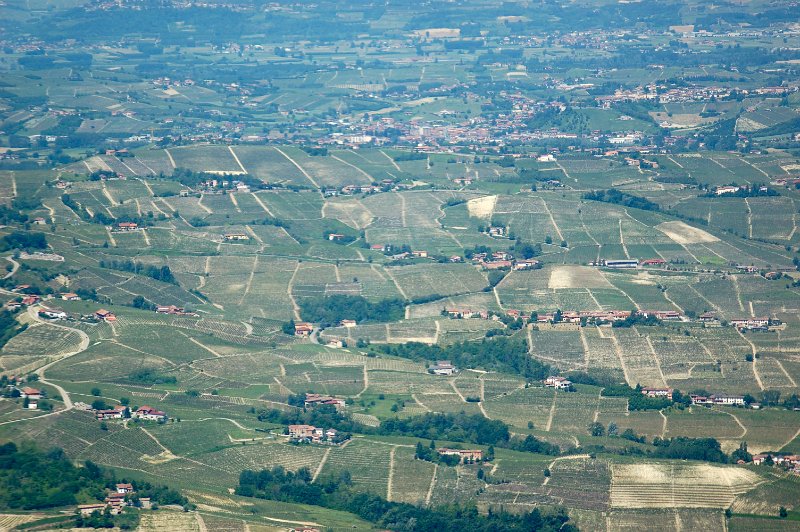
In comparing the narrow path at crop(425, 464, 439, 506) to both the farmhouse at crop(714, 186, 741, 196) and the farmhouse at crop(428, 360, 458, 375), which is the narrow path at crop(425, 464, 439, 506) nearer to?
the farmhouse at crop(428, 360, 458, 375)

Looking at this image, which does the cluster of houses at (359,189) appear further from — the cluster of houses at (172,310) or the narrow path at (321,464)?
the narrow path at (321,464)

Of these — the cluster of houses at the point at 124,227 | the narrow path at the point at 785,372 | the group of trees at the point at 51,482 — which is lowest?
the cluster of houses at the point at 124,227

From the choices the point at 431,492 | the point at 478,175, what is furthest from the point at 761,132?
the point at 431,492

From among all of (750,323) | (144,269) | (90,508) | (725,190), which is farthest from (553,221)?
(90,508)

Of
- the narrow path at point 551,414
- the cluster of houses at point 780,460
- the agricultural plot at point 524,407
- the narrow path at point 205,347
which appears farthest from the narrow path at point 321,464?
the cluster of houses at point 780,460

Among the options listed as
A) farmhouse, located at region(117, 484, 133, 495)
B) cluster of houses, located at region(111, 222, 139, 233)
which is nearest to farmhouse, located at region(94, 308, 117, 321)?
cluster of houses, located at region(111, 222, 139, 233)

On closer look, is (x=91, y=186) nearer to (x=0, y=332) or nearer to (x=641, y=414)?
(x=0, y=332)

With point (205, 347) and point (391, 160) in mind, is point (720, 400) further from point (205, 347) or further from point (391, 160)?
point (391, 160)
